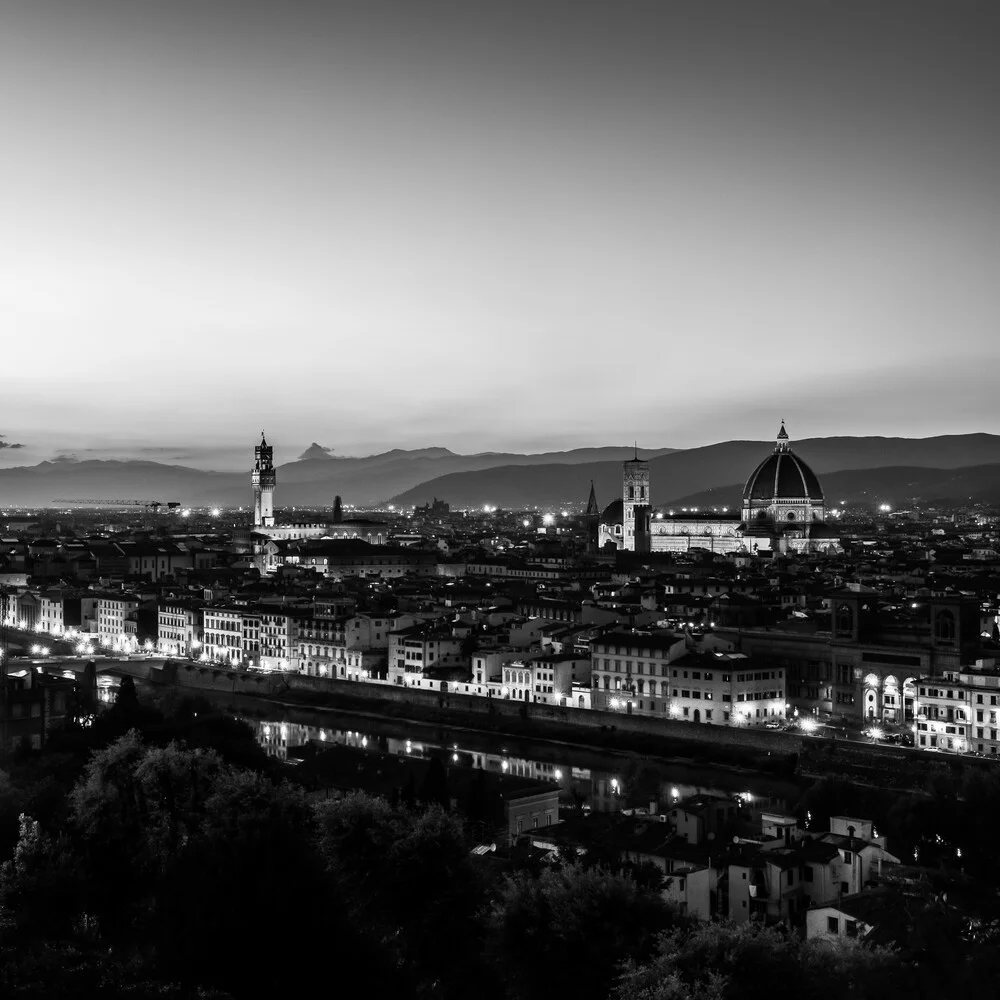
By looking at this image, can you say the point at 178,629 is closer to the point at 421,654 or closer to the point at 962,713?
the point at 421,654

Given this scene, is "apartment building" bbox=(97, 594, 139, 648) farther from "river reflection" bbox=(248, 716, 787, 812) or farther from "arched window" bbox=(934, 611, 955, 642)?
"arched window" bbox=(934, 611, 955, 642)

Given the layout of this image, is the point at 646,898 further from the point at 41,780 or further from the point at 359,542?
the point at 359,542

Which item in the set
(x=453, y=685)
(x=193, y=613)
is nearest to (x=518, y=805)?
(x=453, y=685)

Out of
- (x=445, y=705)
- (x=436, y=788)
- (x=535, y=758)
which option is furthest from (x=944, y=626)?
(x=436, y=788)

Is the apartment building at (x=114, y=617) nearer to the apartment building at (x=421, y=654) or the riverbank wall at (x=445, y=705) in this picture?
the riverbank wall at (x=445, y=705)

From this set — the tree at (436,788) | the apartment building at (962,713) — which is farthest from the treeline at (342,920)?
the apartment building at (962,713)

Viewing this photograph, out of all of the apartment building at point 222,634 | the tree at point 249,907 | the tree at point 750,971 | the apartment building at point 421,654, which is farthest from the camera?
the apartment building at point 222,634
